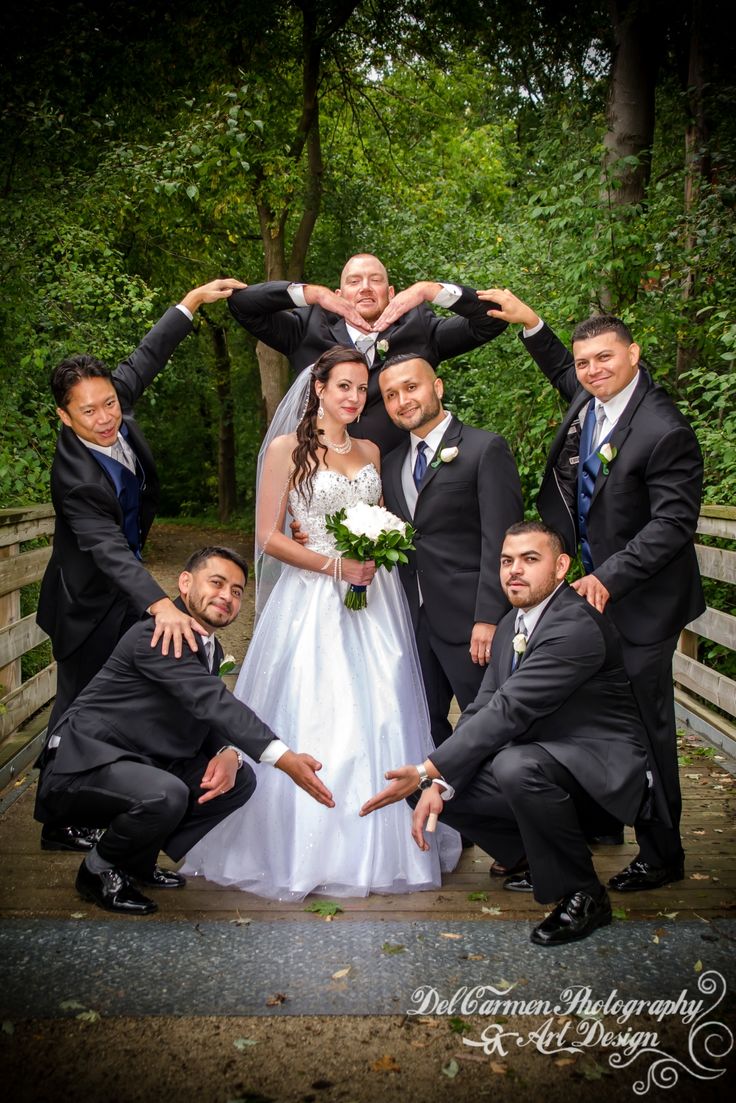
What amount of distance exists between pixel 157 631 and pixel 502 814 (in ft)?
4.89

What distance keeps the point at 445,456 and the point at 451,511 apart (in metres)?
0.24

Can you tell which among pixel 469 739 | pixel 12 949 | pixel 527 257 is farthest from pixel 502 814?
pixel 527 257

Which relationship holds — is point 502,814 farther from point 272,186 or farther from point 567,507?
point 272,186

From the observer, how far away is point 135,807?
3838 mm

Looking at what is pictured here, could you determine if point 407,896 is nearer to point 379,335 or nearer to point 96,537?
point 96,537

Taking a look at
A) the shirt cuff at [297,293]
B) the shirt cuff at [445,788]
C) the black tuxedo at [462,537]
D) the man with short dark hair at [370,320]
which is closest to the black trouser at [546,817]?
the shirt cuff at [445,788]

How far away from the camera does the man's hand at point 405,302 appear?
182 inches

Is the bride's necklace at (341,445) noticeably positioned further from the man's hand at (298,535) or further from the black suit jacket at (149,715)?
the black suit jacket at (149,715)

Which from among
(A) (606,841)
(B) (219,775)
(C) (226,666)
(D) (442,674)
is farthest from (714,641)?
(B) (219,775)

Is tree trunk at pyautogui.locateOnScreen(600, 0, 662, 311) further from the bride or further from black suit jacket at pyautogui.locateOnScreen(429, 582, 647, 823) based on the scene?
black suit jacket at pyautogui.locateOnScreen(429, 582, 647, 823)

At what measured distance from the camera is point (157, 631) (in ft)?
13.1

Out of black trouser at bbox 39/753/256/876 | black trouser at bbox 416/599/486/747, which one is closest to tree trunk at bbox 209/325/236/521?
black trouser at bbox 416/599/486/747

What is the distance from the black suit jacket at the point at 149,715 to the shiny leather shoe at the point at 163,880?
17.2 inches

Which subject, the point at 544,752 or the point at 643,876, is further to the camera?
the point at 643,876
